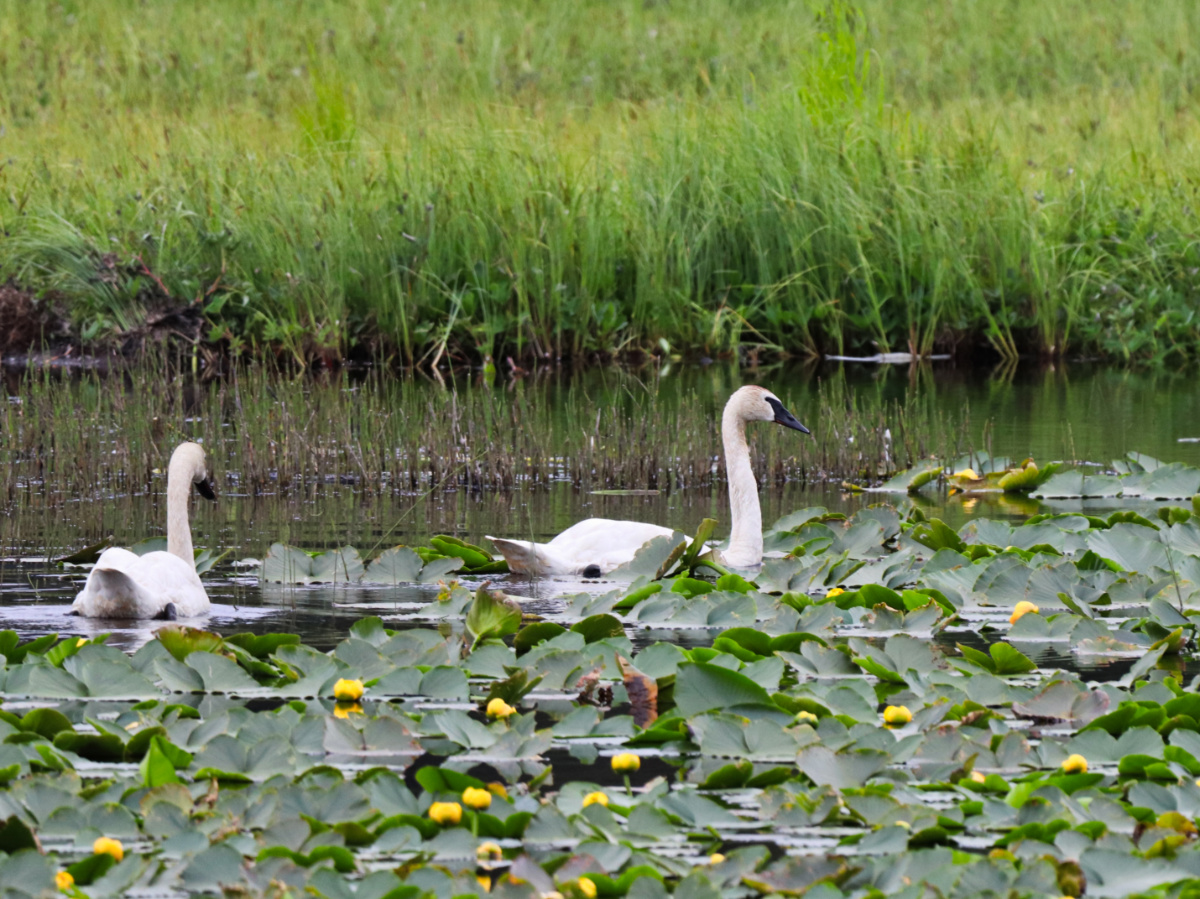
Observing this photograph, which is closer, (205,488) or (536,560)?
(536,560)

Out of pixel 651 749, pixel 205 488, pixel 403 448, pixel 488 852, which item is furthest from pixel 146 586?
pixel 403 448

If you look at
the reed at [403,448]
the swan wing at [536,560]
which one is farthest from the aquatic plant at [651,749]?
the reed at [403,448]

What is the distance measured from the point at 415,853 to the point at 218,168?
44.5 ft

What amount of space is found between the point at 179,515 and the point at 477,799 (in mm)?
3175

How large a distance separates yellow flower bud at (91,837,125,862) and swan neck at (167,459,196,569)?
121 inches

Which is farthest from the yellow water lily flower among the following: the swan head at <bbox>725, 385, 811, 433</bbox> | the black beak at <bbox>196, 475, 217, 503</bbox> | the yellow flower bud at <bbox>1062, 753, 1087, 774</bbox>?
the swan head at <bbox>725, 385, 811, 433</bbox>

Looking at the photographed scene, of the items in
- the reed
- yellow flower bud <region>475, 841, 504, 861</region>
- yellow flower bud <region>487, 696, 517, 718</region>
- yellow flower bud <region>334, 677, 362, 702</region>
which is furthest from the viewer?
the reed

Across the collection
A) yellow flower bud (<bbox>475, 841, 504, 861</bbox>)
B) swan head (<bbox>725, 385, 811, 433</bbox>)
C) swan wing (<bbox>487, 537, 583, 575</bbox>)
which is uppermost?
swan head (<bbox>725, 385, 811, 433</bbox>)

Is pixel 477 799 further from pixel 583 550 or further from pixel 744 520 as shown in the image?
pixel 744 520

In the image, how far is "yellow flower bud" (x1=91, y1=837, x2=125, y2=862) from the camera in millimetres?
3820

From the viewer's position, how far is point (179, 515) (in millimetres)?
6941

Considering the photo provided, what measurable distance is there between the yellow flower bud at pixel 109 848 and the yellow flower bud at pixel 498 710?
1326 mm

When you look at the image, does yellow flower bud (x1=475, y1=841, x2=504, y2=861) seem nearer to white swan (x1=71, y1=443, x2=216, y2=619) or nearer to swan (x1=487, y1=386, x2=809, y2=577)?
white swan (x1=71, y1=443, x2=216, y2=619)

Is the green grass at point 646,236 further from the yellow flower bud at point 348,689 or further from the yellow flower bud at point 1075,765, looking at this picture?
the yellow flower bud at point 1075,765
